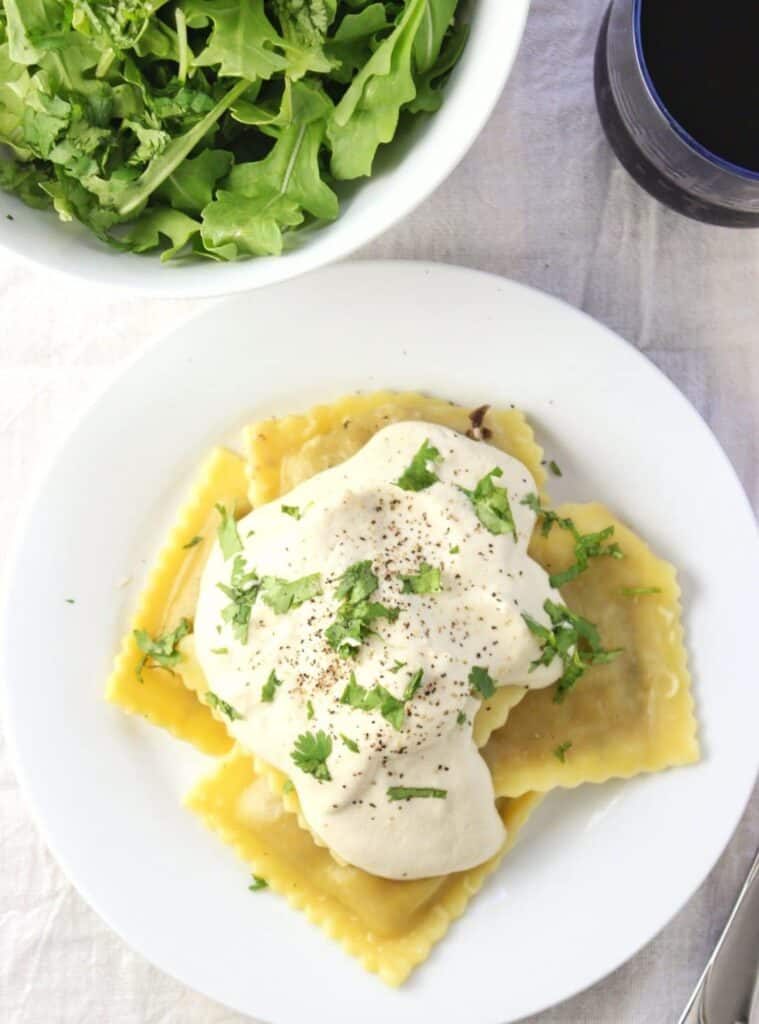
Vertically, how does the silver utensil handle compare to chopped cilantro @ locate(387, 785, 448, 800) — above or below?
below

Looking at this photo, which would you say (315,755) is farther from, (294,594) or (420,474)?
(420,474)

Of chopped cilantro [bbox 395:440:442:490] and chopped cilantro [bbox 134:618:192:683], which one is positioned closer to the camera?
chopped cilantro [bbox 395:440:442:490]

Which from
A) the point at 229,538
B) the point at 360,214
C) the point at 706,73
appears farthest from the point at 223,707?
the point at 706,73

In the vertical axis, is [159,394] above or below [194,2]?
below

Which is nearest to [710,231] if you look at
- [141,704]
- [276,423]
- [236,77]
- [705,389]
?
[705,389]

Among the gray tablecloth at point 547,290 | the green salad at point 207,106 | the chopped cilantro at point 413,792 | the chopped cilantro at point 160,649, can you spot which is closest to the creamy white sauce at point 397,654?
the chopped cilantro at point 413,792

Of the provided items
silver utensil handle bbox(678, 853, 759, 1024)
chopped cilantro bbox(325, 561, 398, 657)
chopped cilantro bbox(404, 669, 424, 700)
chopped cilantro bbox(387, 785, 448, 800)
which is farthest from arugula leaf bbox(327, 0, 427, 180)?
silver utensil handle bbox(678, 853, 759, 1024)

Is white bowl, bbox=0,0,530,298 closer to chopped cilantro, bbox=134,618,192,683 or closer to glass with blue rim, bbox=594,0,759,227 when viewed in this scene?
glass with blue rim, bbox=594,0,759,227

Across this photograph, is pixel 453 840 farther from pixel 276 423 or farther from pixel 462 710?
pixel 276 423
